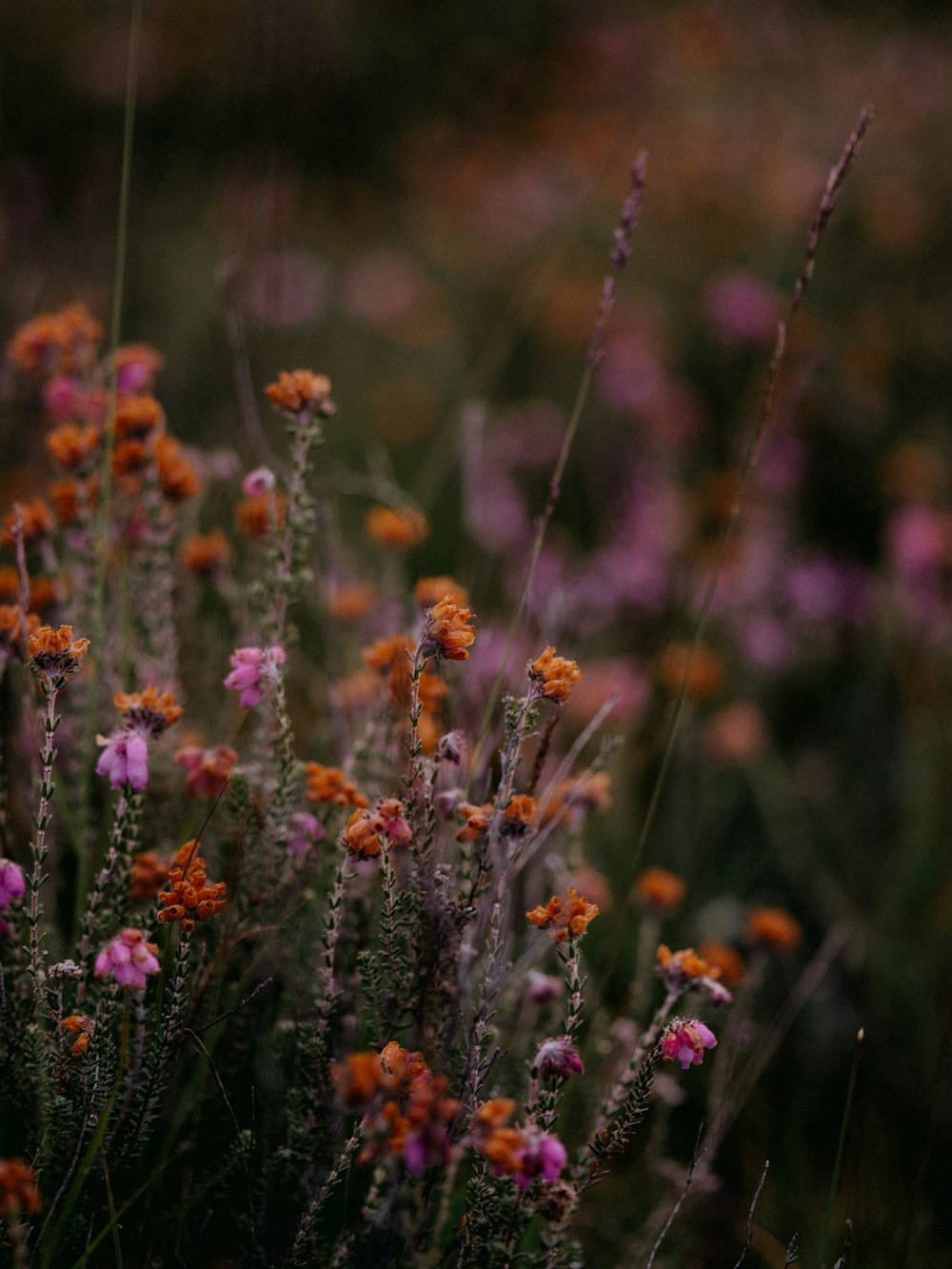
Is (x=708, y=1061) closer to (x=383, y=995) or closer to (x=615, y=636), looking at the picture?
(x=383, y=995)

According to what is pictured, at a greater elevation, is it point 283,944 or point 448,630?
point 448,630

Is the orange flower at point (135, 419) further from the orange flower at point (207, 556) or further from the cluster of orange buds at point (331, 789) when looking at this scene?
the cluster of orange buds at point (331, 789)

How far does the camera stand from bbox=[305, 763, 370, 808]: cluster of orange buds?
0.99 metres

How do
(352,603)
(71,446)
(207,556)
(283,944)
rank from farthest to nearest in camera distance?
(352,603) → (207,556) → (71,446) → (283,944)

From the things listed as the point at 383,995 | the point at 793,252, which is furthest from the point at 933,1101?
the point at 793,252

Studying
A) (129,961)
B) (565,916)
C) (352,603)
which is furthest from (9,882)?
(352,603)

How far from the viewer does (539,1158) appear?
0.72m

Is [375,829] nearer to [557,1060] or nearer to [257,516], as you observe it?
[557,1060]

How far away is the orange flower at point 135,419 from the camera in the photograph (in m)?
1.24

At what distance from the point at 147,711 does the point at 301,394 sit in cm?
39

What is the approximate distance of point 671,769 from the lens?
83.0 inches

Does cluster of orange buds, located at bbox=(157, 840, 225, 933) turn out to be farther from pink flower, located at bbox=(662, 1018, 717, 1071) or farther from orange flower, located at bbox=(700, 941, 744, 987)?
orange flower, located at bbox=(700, 941, 744, 987)

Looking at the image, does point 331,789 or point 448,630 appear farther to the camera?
point 331,789

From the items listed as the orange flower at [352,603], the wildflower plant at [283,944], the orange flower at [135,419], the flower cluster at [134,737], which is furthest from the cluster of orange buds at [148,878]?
the orange flower at [352,603]
